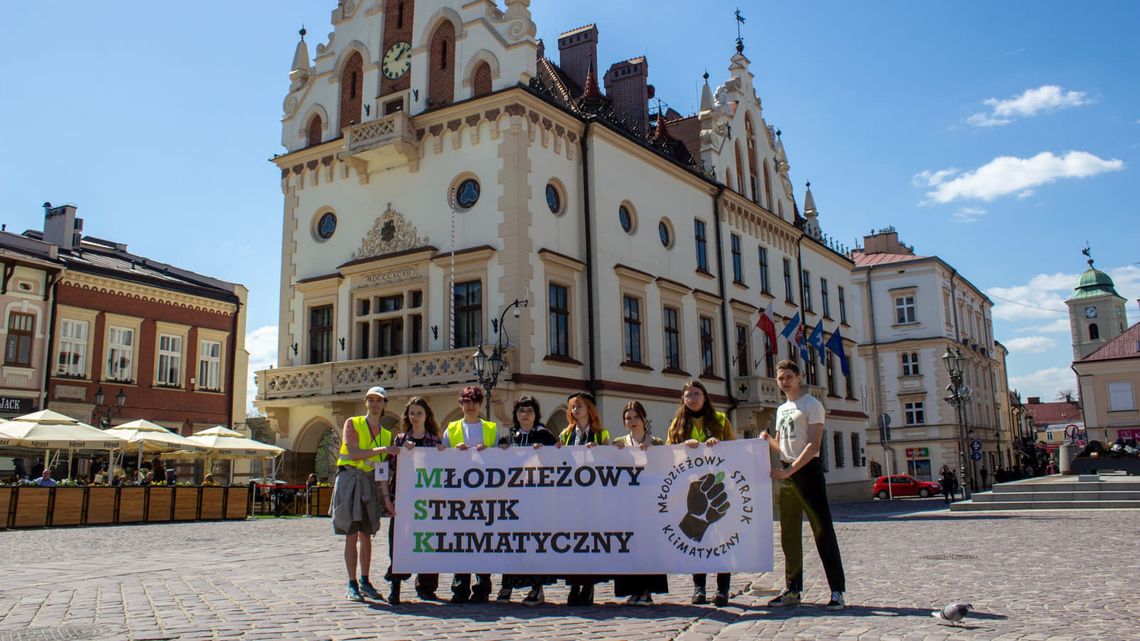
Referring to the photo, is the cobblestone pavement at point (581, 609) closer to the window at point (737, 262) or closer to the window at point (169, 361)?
the window at point (737, 262)

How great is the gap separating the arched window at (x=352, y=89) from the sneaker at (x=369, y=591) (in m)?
20.8

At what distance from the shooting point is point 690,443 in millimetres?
8234

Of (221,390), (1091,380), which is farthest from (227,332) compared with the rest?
(1091,380)

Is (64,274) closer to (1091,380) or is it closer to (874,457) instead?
(874,457)

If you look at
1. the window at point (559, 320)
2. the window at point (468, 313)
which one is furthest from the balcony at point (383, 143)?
the window at point (559, 320)

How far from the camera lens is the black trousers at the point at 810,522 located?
7602 millimetres

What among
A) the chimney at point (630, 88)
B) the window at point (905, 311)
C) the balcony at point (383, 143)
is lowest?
the balcony at point (383, 143)

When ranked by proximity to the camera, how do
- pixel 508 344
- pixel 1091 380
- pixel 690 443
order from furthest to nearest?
pixel 1091 380 → pixel 508 344 → pixel 690 443

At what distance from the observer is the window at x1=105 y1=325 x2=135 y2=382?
3584cm

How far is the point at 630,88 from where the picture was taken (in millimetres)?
33125

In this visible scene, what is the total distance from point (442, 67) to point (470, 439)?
18.7 meters

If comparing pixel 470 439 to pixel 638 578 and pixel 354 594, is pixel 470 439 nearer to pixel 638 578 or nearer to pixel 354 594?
pixel 354 594

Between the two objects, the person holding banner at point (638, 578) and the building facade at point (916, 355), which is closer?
the person holding banner at point (638, 578)

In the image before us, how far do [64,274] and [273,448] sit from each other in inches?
587
